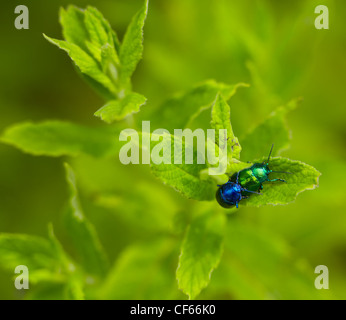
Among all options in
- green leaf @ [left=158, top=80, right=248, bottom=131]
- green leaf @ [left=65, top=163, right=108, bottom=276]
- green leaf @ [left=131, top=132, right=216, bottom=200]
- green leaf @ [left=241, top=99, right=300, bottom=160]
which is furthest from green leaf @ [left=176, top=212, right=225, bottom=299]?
green leaf @ [left=65, top=163, right=108, bottom=276]

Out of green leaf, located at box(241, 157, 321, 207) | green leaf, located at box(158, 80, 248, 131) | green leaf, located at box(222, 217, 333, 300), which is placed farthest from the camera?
green leaf, located at box(222, 217, 333, 300)

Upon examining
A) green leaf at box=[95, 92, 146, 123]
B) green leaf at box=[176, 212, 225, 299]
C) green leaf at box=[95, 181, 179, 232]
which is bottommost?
green leaf at box=[176, 212, 225, 299]

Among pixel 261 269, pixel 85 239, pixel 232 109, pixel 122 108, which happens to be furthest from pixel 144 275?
pixel 232 109

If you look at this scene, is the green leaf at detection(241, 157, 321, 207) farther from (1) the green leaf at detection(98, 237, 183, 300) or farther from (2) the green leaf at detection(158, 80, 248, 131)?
(1) the green leaf at detection(98, 237, 183, 300)

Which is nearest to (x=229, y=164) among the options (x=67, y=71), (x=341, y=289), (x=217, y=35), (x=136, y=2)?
(x=217, y=35)

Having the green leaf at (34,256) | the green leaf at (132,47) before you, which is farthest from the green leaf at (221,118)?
the green leaf at (34,256)
